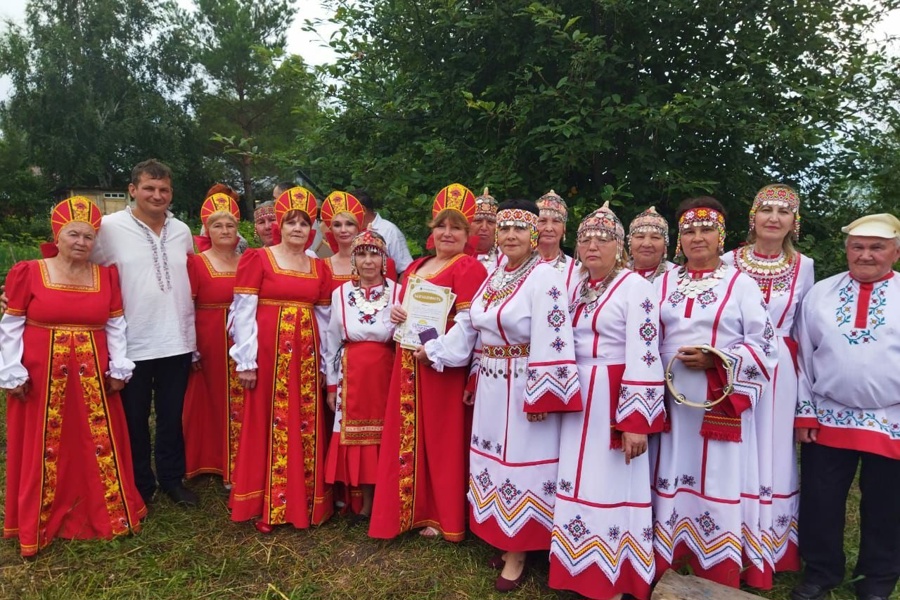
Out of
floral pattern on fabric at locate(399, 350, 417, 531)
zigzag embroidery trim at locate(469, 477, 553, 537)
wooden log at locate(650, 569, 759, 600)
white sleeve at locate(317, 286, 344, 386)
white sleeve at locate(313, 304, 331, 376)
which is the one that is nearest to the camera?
wooden log at locate(650, 569, 759, 600)

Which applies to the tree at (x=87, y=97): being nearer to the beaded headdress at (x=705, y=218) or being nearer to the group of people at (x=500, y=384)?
the group of people at (x=500, y=384)

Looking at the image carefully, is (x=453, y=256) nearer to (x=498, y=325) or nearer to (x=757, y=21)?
(x=498, y=325)

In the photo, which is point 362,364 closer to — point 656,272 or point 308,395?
point 308,395

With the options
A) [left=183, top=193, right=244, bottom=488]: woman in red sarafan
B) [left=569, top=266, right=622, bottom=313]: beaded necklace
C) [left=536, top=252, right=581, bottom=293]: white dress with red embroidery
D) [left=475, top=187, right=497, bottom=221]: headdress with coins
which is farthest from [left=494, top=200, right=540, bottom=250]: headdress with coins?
[left=183, top=193, right=244, bottom=488]: woman in red sarafan

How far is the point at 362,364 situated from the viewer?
3.97 meters

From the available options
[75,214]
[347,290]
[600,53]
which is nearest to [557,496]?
[347,290]

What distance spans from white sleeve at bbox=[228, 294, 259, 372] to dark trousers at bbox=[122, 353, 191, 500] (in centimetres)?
68

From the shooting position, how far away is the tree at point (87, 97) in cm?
2767

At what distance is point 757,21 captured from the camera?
4.44 m

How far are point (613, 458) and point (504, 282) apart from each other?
1.10 m

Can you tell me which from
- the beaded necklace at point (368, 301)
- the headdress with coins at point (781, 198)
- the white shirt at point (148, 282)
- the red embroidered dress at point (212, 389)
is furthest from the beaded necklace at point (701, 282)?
the white shirt at point (148, 282)

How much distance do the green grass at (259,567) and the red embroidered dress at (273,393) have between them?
0.23 metres

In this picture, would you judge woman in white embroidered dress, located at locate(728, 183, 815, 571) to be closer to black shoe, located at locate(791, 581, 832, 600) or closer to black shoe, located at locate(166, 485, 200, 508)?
black shoe, located at locate(791, 581, 832, 600)

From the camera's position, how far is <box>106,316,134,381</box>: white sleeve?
12.8 feet
